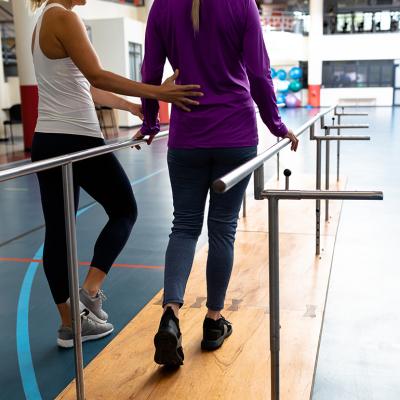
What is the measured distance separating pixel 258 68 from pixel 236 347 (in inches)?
40.4

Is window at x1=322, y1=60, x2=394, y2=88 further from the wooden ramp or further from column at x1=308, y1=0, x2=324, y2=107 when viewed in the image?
the wooden ramp

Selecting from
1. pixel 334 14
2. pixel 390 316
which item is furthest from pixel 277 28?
pixel 390 316

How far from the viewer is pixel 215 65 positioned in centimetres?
169

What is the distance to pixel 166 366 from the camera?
1.94 metres

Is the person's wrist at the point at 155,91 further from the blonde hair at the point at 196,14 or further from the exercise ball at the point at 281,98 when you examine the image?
the exercise ball at the point at 281,98

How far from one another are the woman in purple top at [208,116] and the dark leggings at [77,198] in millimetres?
269

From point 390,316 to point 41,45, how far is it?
1.83 metres

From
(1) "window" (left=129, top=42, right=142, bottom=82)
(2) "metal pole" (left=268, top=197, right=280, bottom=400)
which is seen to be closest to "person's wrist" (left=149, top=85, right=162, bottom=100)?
(2) "metal pole" (left=268, top=197, right=280, bottom=400)

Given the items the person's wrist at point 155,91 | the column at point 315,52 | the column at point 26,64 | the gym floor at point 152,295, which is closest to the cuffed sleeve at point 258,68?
the person's wrist at point 155,91

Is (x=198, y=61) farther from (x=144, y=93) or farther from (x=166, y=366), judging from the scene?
(x=166, y=366)

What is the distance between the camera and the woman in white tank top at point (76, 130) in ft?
5.65

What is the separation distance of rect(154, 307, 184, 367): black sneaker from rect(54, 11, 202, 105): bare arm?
698 mm

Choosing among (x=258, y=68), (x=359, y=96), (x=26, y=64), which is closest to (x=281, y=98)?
(x=359, y=96)

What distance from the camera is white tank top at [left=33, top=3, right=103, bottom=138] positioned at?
6.21 feet
